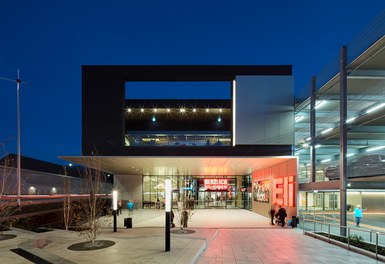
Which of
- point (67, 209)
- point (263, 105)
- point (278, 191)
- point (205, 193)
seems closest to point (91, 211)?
point (67, 209)

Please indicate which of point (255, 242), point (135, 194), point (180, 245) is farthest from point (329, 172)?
point (135, 194)

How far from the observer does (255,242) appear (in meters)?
14.2

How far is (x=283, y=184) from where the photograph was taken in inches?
879

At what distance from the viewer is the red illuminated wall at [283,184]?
799 inches

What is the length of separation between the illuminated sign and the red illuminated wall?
8.98 metres

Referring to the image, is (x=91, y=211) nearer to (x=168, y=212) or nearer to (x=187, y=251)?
(x=168, y=212)

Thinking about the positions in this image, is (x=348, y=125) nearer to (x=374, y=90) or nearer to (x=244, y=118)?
(x=374, y=90)

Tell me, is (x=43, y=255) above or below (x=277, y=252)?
above

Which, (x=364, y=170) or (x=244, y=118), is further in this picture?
(x=244, y=118)

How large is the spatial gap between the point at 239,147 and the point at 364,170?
7449 mm

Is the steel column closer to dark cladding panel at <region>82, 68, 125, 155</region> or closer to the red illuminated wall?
the red illuminated wall

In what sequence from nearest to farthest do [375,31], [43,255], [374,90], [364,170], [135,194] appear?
[43,255] < [375,31] < [364,170] < [374,90] < [135,194]

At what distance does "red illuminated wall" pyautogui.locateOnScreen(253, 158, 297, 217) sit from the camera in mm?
20297

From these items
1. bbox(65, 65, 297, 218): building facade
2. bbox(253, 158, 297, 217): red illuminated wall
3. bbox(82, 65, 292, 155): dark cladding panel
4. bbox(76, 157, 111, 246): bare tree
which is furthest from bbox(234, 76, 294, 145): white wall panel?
bbox(76, 157, 111, 246): bare tree
